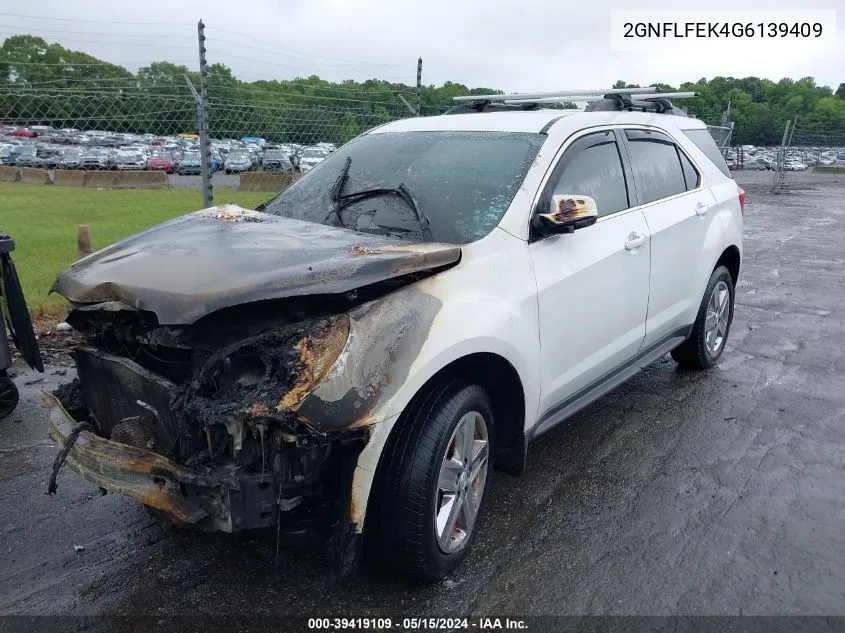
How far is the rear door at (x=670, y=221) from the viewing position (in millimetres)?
4395

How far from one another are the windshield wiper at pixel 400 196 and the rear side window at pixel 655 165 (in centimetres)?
156

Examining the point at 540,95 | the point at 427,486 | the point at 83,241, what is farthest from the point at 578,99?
the point at 83,241

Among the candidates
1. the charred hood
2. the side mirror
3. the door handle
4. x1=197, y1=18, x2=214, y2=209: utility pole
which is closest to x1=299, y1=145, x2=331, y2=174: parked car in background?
x1=197, y1=18, x2=214, y2=209: utility pole

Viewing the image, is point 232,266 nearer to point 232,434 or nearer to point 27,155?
point 232,434

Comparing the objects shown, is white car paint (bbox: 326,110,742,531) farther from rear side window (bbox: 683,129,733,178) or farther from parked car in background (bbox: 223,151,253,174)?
A: parked car in background (bbox: 223,151,253,174)

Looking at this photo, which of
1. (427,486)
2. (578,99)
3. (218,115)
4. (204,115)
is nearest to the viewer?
(427,486)

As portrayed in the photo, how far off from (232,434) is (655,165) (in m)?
3.35

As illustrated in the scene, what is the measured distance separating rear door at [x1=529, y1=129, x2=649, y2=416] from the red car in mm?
22768

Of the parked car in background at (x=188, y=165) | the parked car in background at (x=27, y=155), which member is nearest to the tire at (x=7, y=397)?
the parked car in background at (x=27, y=155)

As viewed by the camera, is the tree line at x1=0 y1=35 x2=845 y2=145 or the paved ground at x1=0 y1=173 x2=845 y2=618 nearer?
the paved ground at x1=0 y1=173 x2=845 y2=618

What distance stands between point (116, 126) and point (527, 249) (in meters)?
8.49

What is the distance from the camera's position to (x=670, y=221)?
14.9 ft

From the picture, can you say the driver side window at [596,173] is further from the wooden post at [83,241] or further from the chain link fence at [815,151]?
the chain link fence at [815,151]

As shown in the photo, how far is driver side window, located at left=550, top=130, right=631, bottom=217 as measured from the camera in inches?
147
